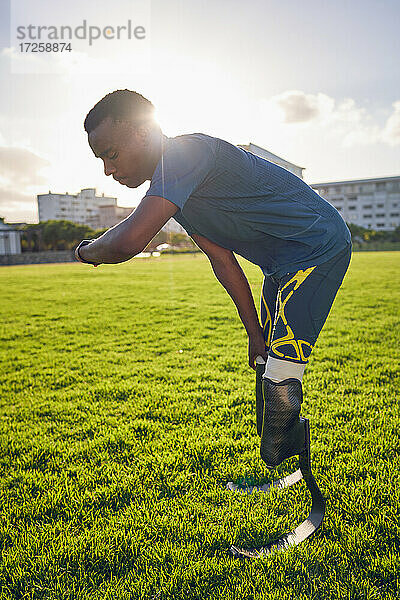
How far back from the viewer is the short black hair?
1878 mm

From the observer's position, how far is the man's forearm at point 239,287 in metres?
2.58

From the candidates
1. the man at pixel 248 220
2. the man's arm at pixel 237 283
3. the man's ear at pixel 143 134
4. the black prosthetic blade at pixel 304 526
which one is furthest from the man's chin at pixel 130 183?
the black prosthetic blade at pixel 304 526

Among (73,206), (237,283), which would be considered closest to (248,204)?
(237,283)

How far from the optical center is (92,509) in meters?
2.69

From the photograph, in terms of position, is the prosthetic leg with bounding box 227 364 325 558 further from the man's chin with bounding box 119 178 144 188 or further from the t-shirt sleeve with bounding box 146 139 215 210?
the man's chin with bounding box 119 178 144 188

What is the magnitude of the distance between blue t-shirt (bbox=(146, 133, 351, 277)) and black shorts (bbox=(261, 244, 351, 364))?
0.05 metres

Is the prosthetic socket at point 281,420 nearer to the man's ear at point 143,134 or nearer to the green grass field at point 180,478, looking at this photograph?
the green grass field at point 180,478

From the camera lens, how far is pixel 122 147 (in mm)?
1924

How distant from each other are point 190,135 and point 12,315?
32.0 ft

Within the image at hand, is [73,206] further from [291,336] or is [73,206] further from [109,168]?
[291,336]

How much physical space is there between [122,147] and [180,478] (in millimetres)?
2152

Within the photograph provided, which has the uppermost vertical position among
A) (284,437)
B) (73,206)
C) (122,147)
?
(73,206)

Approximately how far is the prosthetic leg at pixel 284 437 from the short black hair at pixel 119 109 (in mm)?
1369

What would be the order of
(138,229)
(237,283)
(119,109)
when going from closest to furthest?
(138,229)
(119,109)
(237,283)
